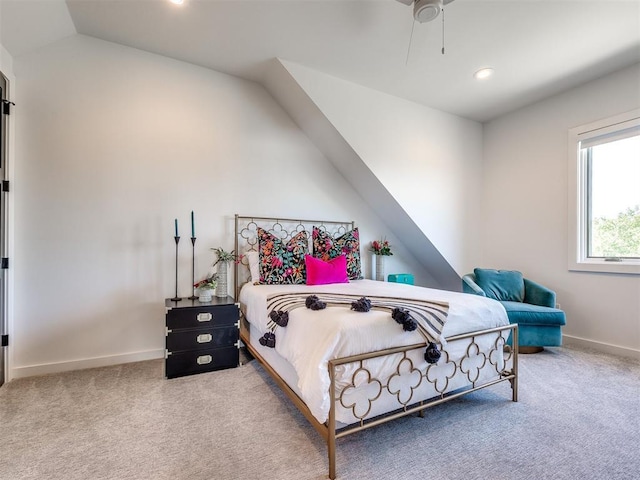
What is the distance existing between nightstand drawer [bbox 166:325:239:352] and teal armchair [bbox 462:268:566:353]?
105 inches

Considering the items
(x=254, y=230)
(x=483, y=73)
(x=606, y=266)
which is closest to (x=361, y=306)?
(x=254, y=230)

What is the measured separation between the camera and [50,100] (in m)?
2.55

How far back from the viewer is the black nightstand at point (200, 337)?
7.93 ft

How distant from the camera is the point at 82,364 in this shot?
2584 mm

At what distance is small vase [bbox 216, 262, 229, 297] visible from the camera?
9.59 feet

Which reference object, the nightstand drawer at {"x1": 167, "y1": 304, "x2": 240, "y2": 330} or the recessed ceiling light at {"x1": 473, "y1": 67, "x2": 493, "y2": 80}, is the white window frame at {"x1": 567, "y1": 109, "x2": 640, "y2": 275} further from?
the nightstand drawer at {"x1": 167, "y1": 304, "x2": 240, "y2": 330}

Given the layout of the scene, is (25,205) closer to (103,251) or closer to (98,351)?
(103,251)

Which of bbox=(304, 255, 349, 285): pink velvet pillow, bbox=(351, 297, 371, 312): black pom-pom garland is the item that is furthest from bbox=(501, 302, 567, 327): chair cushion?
bbox=(351, 297, 371, 312): black pom-pom garland

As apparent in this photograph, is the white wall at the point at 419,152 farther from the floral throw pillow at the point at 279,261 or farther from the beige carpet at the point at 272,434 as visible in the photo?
the beige carpet at the point at 272,434

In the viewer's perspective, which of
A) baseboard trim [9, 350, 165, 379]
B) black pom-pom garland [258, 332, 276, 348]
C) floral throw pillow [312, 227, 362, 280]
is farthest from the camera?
floral throw pillow [312, 227, 362, 280]

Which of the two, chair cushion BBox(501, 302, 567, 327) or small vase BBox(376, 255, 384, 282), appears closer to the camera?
chair cushion BBox(501, 302, 567, 327)

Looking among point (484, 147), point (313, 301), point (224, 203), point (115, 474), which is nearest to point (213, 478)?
point (115, 474)

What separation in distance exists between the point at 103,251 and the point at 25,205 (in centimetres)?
65

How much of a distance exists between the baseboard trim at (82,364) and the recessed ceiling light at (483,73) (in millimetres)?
4232
